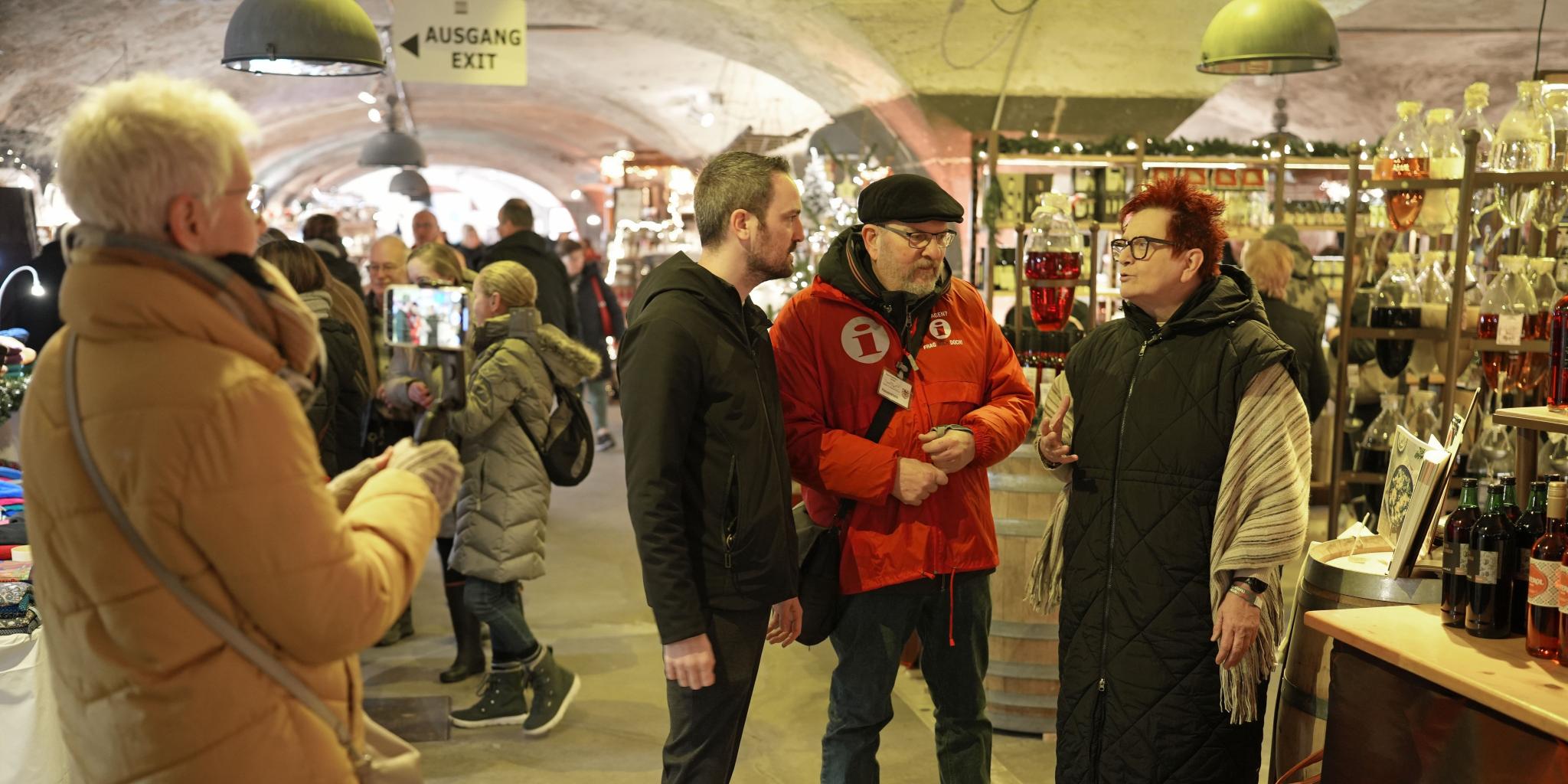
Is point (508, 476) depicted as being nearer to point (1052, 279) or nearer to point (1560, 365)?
point (1052, 279)

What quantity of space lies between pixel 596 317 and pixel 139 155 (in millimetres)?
8000

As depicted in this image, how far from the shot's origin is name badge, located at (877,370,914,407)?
9.11ft

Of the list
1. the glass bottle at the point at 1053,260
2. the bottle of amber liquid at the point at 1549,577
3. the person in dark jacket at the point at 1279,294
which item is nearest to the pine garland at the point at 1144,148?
the person in dark jacket at the point at 1279,294

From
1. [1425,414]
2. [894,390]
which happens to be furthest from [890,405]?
[1425,414]

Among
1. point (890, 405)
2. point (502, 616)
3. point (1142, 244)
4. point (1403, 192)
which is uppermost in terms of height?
point (1403, 192)

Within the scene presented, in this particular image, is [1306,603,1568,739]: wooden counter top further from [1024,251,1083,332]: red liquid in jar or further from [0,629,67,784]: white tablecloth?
[0,629,67,784]: white tablecloth

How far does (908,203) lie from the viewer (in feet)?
9.07

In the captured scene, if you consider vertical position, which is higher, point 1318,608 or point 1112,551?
point 1112,551

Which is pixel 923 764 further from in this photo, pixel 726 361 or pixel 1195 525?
pixel 726 361

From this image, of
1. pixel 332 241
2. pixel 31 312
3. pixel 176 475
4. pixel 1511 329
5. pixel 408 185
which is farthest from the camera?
pixel 408 185

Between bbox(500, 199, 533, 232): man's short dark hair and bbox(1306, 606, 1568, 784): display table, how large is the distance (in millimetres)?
5181

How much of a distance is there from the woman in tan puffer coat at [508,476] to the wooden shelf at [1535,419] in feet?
8.20

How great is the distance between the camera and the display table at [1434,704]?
1.98 metres

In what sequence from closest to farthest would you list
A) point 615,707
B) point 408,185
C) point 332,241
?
point 615,707 < point 332,241 < point 408,185
